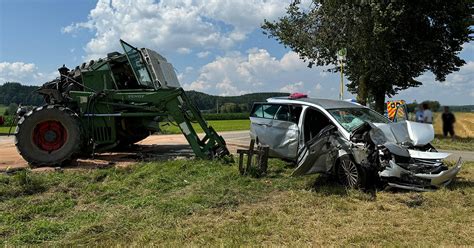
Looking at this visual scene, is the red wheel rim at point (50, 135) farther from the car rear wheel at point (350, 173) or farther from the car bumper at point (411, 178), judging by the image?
the car bumper at point (411, 178)

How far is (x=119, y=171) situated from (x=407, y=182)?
19.8ft

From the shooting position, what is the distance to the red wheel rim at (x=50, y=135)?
38.4ft

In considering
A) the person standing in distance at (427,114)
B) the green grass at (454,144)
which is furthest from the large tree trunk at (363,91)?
the person standing in distance at (427,114)

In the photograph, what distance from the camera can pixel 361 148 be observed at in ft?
25.7

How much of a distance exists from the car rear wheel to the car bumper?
Result: 15.9 inches

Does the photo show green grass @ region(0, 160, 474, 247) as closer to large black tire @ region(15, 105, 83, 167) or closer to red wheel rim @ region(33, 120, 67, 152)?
large black tire @ region(15, 105, 83, 167)

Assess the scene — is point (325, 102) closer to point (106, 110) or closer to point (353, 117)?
point (353, 117)

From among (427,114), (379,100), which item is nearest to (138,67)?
Answer: (427,114)

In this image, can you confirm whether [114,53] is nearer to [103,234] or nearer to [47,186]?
[47,186]

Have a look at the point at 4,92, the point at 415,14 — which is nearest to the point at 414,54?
the point at 415,14

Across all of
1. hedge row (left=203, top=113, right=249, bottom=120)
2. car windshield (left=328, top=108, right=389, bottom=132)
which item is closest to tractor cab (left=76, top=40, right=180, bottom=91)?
car windshield (left=328, top=108, right=389, bottom=132)

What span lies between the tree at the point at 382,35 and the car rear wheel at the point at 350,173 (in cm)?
1231

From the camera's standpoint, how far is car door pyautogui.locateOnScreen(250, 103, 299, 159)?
32.7 feet

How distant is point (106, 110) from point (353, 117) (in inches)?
257
